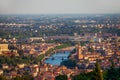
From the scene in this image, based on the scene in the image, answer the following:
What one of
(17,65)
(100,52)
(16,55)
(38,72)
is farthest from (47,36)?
(38,72)

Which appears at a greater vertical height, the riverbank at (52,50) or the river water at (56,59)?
the river water at (56,59)

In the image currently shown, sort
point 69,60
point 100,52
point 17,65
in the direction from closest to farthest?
point 17,65
point 69,60
point 100,52

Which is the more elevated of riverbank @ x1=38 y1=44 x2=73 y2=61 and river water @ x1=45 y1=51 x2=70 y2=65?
river water @ x1=45 y1=51 x2=70 y2=65

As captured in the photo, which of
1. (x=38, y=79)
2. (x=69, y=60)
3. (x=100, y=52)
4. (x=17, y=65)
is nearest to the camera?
(x=38, y=79)

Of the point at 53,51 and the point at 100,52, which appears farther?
the point at 53,51

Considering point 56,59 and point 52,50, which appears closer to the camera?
point 56,59

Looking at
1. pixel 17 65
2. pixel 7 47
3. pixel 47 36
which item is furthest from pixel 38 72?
pixel 47 36

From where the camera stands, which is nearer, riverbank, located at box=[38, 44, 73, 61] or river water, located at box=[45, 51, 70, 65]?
river water, located at box=[45, 51, 70, 65]

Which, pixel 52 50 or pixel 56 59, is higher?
pixel 56 59

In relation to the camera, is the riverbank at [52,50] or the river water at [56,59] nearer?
the river water at [56,59]

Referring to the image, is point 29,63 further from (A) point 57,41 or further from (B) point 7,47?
(A) point 57,41

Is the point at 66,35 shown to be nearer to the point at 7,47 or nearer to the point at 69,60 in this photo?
the point at 7,47
